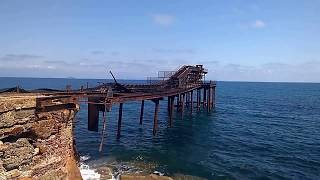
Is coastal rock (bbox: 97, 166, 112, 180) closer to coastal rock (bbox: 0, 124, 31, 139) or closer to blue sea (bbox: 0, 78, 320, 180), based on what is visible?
blue sea (bbox: 0, 78, 320, 180)

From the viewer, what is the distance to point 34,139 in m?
18.7

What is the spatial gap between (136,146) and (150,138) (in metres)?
4.41

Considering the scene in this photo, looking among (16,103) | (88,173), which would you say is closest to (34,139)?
(16,103)

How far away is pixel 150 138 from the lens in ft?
129

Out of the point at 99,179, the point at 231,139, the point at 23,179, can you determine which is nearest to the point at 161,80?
the point at 231,139

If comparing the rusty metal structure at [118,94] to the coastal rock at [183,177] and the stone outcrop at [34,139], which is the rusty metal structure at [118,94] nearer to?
the stone outcrop at [34,139]

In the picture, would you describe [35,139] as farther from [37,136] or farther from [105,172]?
[105,172]

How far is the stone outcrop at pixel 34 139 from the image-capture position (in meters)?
17.0

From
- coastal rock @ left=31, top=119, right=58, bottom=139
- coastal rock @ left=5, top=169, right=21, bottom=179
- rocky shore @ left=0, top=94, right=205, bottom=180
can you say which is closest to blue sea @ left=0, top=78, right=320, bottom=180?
rocky shore @ left=0, top=94, right=205, bottom=180

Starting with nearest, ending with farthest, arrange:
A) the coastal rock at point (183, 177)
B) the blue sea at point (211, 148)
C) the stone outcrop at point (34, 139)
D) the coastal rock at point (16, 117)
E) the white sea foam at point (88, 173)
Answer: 1. the coastal rock at point (16, 117)
2. the stone outcrop at point (34, 139)
3. the white sea foam at point (88, 173)
4. the coastal rock at point (183, 177)
5. the blue sea at point (211, 148)

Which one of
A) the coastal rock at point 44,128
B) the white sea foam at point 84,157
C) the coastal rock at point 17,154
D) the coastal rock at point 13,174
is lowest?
the white sea foam at point 84,157

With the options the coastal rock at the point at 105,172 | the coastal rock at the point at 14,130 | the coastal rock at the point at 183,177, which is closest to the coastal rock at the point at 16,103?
the coastal rock at the point at 14,130

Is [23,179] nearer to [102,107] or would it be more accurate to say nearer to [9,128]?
[9,128]

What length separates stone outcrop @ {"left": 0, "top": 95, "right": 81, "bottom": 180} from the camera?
670 inches
